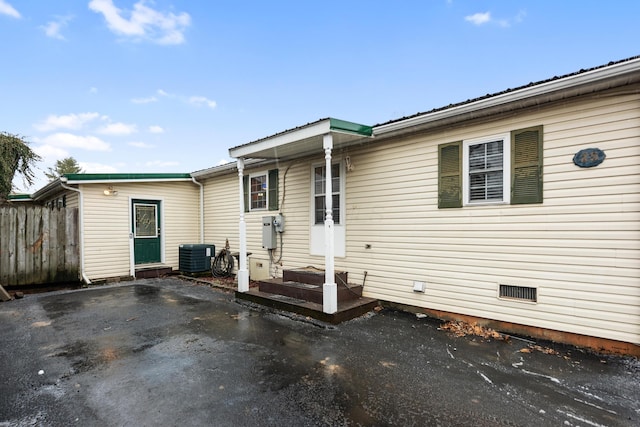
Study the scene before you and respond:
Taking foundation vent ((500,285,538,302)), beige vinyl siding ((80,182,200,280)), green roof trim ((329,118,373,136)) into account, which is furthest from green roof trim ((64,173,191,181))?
foundation vent ((500,285,538,302))

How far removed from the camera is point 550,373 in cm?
314

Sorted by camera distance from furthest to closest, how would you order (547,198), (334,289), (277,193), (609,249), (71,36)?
(71,36) < (277,193) < (334,289) < (547,198) < (609,249)

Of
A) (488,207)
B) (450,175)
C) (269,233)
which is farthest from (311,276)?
(488,207)

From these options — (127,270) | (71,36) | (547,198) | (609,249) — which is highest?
(71,36)

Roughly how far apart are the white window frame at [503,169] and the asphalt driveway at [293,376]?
194 centimetres

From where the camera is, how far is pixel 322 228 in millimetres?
6590

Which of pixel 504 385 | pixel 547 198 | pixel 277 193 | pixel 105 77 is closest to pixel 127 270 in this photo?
pixel 277 193

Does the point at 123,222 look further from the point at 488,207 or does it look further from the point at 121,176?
the point at 488,207

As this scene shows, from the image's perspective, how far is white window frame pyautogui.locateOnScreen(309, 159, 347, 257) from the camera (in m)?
6.22

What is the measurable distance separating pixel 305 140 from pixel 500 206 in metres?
3.31

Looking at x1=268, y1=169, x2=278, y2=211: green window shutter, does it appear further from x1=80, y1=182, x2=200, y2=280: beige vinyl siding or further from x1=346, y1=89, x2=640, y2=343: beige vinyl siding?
x1=80, y1=182, x2=200, y2=280: beige vinyl siding

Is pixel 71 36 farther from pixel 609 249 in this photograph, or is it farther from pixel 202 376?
pixel 609 249

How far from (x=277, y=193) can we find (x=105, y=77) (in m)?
10.2

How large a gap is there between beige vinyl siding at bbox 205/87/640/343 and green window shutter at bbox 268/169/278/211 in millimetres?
1971
